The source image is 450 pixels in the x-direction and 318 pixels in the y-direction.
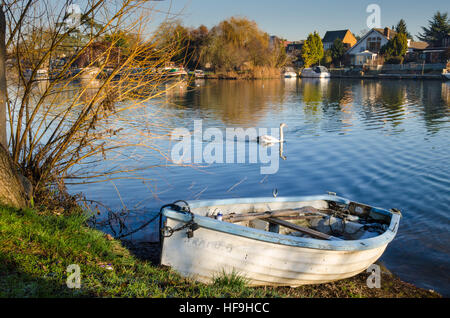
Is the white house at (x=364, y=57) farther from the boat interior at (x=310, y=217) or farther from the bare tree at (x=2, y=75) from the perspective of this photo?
the bare tree at (x=2, y=75)

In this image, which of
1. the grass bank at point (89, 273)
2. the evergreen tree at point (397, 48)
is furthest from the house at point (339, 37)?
the grass bank at point (89, 273)

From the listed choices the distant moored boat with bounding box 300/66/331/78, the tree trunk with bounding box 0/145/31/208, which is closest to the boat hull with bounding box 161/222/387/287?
the tree trunk with bounding box 0/145/31/208

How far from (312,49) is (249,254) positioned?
81.8 m

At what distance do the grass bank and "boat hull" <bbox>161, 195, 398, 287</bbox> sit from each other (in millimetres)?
191

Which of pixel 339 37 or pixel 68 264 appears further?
pixel 339 37

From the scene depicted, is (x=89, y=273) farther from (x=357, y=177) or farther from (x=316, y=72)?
(x=316, y=72)

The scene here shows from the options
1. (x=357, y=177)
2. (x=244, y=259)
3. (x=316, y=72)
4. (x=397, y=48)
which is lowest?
(x=357, y=177)

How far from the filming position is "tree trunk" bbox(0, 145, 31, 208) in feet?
18.9

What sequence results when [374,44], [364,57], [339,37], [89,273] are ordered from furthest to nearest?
[339,37] < [374,44] < [364,57] < [89,273]

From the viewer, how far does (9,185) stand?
5.87 meters

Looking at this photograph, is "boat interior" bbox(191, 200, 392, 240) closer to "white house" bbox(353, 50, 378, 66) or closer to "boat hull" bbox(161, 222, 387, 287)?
"boat hull" bbox(161, 222, 387, 287)

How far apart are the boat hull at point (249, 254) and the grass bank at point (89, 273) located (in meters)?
0.19

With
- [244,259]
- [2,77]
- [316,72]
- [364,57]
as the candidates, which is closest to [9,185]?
[2,77]
